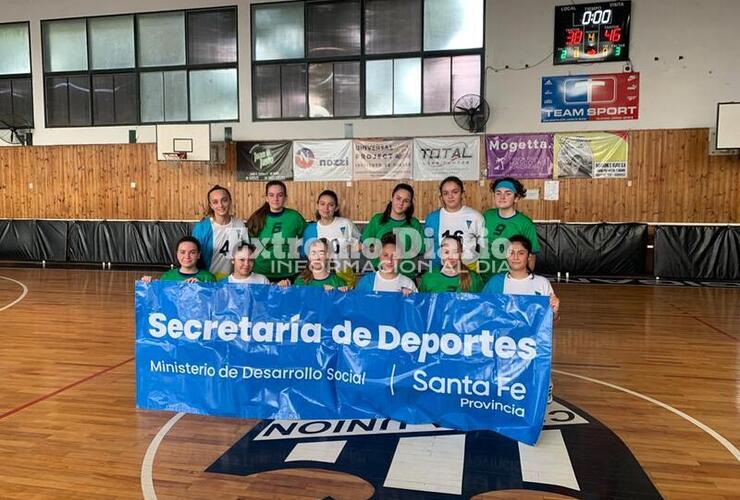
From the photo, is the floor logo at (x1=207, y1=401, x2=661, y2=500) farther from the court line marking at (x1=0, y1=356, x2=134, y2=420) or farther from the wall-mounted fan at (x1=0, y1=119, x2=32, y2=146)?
the wall-mounted fan at (x1=0, y1=119, x2=32, y2=146)

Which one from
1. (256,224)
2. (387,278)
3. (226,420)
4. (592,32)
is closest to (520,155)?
(592,32)

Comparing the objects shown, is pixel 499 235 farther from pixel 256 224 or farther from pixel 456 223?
pixel 256 224

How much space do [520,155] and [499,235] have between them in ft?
27.4

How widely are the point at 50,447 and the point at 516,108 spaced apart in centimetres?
1088

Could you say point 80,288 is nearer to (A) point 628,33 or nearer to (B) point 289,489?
(B) point 289,489

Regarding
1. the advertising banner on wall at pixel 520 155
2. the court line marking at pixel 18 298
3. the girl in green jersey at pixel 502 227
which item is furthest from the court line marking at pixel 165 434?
the advertising banner on wall at pixel 520 155

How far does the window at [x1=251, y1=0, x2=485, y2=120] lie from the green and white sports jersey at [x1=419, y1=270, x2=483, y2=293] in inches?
352

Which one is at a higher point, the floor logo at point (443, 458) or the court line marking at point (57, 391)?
the floor logo at point (443, 458)

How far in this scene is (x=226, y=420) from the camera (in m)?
3.88

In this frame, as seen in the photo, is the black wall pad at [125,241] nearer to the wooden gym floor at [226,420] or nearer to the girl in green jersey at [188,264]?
the wooden gym floor at [226,420]

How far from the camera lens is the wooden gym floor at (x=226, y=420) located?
2.99 metres

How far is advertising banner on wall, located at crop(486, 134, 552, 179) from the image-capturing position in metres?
12.1

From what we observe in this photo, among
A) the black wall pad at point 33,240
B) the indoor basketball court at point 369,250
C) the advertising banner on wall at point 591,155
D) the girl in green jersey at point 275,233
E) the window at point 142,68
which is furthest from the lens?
the black wall pad at point 33,240

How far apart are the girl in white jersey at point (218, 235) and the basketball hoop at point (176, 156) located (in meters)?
9.05
